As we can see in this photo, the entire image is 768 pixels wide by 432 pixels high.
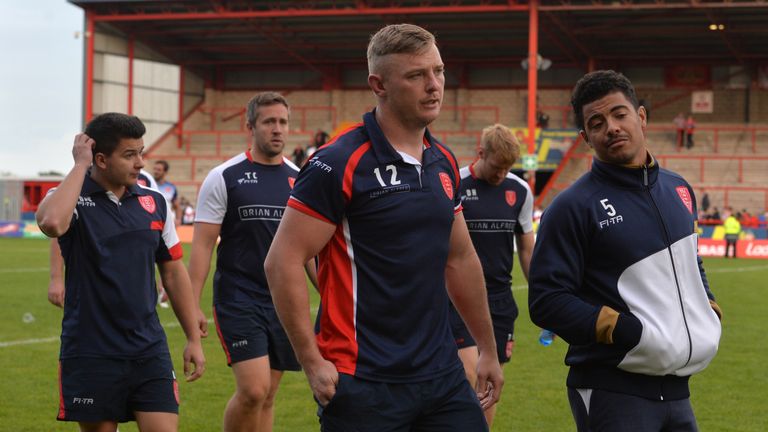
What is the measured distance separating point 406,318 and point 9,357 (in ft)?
27.7

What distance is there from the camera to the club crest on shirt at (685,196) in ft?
13.8

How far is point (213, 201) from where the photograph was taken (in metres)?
6.88

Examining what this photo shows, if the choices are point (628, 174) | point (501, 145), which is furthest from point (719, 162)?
point (628, 174)

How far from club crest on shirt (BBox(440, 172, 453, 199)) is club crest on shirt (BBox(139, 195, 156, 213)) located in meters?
2.02

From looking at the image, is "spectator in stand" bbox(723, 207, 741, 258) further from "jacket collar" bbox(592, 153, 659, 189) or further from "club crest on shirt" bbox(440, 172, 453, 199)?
"club crest on shirt" bbox(440, 172, 453, 199)

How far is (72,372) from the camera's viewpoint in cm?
527

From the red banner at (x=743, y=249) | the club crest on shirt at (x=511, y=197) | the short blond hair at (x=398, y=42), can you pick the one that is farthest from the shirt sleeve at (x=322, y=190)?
the red banner at (x=743, y=249)

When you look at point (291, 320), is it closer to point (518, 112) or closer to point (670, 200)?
point (670, 200)

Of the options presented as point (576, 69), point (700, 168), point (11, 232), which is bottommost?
point (11, 232)

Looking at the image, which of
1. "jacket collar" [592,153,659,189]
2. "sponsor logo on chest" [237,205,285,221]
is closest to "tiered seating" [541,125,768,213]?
"sponsor logo on chest" [237,205,285,221]

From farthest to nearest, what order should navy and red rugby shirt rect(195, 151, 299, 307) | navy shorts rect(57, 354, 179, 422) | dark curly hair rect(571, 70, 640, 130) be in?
navy and red rugby shirt rect(195, 151, 299, 307), navy shorts rect(57, 354, 179, 422), dark curly hair rect(571, 70, 640, 130)

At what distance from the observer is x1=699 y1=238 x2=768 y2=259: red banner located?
3288cm

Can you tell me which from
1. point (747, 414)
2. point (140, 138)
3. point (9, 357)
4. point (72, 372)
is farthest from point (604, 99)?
point (9, 357)

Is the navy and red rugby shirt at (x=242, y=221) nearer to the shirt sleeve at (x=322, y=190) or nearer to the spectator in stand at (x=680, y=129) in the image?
the shirt sleeve at (x=322, y=190)
